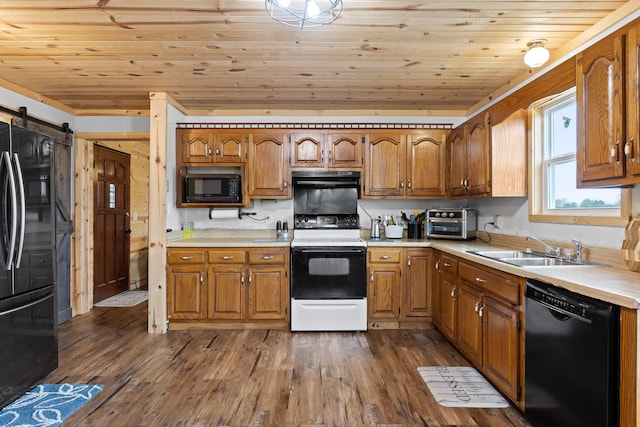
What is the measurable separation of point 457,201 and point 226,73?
2.88m

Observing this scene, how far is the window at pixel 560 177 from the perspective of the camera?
7.70 feet

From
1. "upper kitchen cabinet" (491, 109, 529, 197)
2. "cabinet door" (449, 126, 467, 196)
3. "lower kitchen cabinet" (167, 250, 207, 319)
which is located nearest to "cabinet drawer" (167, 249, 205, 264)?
"lower kitchen cabinet" (167, 250, 207, 319)

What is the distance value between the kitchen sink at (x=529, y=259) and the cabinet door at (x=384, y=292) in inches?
40.1

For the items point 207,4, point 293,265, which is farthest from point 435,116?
point 207,4

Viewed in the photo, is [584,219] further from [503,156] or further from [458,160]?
[458,160]

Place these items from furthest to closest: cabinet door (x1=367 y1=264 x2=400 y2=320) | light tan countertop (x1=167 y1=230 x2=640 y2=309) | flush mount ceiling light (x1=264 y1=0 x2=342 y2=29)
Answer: cabinet door (x1=367 y1=264 x2=400 y2=320)
flush mount ceiling light (x1=264 y1=0 x2=342 y2=29)
light tan countertop (x1=167 y1=230 x2=640 y2=309)

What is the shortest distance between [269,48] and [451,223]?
95.6 inches

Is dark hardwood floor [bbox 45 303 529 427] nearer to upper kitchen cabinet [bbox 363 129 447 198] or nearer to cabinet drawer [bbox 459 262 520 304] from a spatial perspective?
cabinet drawer [bbox 459 262 520 304]

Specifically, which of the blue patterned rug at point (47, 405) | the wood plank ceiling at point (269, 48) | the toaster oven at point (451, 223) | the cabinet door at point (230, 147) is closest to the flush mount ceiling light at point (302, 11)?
the wood plank ceiling at point (269, 48)

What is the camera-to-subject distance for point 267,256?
3646 mm

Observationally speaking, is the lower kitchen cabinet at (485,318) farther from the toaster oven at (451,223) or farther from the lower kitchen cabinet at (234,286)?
the lower kitchen cabinet at (234,286)

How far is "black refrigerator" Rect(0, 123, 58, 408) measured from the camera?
215cm

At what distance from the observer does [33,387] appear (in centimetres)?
244

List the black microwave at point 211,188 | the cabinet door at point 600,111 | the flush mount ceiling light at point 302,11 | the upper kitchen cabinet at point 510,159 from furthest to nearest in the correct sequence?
the black microwave at point 211,188, the upper kitchen cabinet at point 510,159, the flush mount ceiling light at point 302,11, the cabinet door at point 600,111
